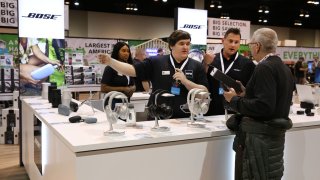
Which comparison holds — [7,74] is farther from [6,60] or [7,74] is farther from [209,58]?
[209,58]

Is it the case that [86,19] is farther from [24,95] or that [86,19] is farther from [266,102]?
[266,102]

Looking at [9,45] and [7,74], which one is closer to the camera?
[7,74]

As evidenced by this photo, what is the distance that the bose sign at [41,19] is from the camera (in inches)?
160

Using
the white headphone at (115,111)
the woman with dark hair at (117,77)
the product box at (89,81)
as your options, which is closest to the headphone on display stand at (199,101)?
the white headphone at (115,111)

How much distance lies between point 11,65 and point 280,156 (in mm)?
5828

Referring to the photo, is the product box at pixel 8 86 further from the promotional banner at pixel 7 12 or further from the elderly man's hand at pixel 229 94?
the elderly man's hand at pixel 229 94

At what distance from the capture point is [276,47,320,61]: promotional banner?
1171 centimetres

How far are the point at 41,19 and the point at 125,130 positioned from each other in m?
2.53

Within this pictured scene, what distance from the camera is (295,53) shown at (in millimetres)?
12125

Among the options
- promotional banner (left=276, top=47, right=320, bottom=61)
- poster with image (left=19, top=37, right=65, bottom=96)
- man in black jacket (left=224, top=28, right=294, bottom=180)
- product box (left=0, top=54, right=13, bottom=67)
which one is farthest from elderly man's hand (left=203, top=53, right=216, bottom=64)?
promotional banner (left=276, top=47, right=320, bottom=61)

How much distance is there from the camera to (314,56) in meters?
13.0

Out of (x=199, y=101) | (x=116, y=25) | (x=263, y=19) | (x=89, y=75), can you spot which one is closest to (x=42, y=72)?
(x=199, y=101)

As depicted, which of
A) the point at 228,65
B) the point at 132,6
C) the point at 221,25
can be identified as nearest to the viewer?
the point at 228,65

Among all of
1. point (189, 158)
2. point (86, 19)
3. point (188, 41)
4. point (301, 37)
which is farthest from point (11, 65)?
point (301, 37)
